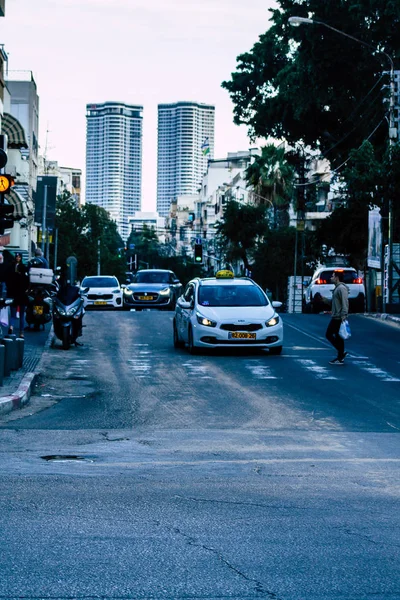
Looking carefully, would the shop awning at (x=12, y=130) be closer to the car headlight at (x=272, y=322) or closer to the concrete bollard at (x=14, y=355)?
the car headlight at (x=272, y=322)

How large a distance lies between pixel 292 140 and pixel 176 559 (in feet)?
155

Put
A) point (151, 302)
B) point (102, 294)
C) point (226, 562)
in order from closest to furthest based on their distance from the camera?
point (226, 562) → point (151, 302) → point (102, 294)

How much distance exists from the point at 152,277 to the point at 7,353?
2703 cm

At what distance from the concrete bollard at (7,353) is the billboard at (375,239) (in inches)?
908

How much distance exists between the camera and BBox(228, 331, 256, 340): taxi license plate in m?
23.7

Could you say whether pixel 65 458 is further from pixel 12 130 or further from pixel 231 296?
pixel 12 130

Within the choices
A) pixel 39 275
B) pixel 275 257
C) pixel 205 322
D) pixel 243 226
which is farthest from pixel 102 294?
pixel 243 226

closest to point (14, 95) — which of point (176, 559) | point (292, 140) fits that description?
point (292, 140)

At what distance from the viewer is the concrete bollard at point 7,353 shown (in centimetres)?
1794

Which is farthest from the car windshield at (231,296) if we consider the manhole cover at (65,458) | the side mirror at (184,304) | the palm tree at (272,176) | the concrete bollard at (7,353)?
the palm tree at (272,176)

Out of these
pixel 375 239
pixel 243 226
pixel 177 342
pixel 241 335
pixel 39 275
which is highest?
pixel 243 226

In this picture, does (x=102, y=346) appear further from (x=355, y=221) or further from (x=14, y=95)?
(x=14, y=95)

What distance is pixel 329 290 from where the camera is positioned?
43031 millimetres

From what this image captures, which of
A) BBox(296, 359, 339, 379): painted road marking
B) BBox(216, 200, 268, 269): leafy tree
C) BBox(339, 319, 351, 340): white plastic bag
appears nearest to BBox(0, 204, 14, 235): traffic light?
BBox(296, 359, 339, 379): painted road marking
